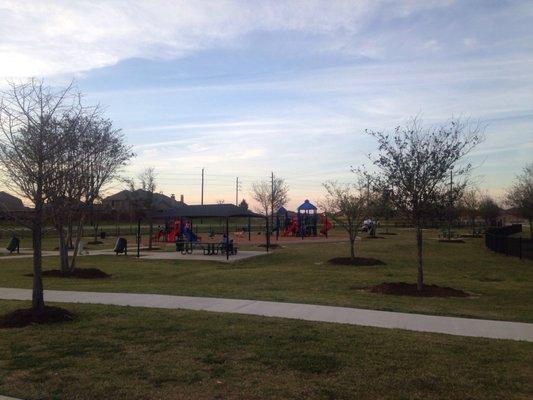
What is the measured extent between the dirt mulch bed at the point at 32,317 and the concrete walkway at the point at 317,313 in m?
1.64

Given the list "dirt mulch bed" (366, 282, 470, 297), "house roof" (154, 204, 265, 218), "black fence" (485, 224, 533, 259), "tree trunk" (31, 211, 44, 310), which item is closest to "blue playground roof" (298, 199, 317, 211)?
"house roof" (154, 204, 265, 218)

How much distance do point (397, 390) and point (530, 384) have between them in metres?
1.37

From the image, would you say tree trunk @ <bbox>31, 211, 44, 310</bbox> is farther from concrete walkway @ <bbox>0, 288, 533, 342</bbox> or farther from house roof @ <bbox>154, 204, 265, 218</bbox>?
house roof @ <bbox>154, 204, 265, 218</bbox>

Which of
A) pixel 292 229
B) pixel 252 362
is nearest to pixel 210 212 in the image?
pixel 292 229

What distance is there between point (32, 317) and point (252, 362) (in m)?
4.31

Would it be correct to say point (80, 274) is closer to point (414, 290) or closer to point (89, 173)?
point (89, 173)

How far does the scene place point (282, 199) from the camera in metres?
58.6

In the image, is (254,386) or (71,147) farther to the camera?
(71,147)

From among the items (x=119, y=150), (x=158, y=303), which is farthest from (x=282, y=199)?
(x=158, y=303)

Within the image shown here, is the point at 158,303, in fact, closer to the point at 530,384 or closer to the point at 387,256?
the point at 530,384

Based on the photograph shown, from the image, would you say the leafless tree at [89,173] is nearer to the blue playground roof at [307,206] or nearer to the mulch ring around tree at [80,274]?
the mulch ring around tree at [80,274]

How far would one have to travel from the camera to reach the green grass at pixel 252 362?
5.14 m

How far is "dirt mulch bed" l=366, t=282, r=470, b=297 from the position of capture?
12437 mm

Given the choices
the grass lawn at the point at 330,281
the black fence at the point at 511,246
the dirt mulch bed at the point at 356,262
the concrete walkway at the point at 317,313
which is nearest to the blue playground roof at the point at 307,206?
the black fence at the point at 511,246
